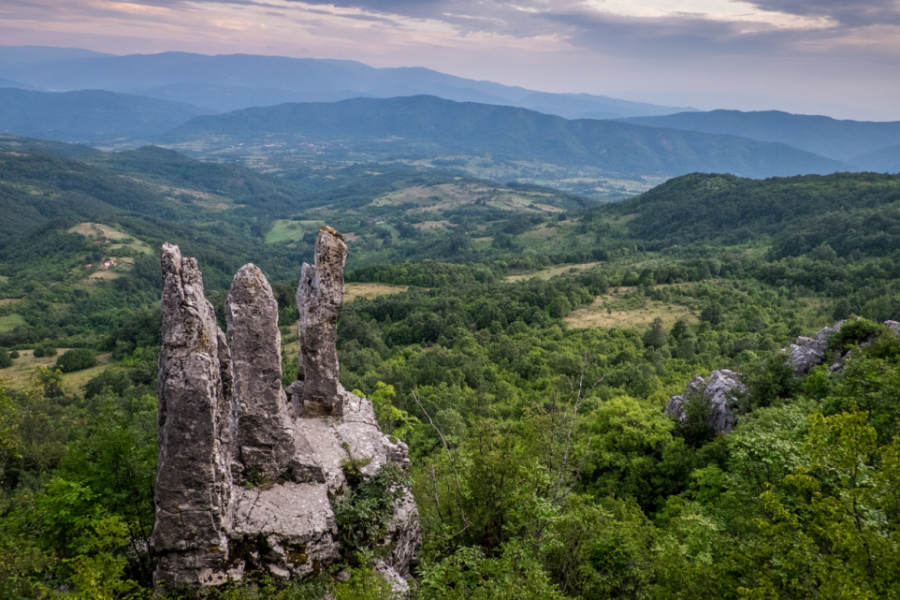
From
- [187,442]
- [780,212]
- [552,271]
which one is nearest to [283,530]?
[187,442]

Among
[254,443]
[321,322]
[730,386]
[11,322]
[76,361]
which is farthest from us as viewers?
[11,322]

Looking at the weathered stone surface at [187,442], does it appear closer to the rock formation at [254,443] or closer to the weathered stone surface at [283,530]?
the rock formation at [254,443]

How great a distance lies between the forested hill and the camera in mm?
106438

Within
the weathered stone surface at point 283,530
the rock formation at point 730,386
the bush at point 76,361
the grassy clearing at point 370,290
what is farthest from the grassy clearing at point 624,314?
the bush at point 76,361

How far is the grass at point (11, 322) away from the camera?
5011 inches

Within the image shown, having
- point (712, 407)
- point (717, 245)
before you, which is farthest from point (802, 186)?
point (712, 407)

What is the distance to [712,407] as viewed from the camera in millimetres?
33969

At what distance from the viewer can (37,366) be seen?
71438 millimetres

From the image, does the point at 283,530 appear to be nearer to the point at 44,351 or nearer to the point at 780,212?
the point at 44,351

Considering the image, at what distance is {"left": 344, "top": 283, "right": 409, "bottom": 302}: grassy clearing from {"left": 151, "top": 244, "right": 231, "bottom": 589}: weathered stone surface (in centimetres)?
9329

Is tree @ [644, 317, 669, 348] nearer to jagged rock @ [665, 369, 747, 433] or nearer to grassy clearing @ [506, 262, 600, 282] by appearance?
jagged rock @ [665, 369, 747, 433]

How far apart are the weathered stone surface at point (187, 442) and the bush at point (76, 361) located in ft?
281

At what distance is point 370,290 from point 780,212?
12049cm

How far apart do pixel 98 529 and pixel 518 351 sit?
189 ft
